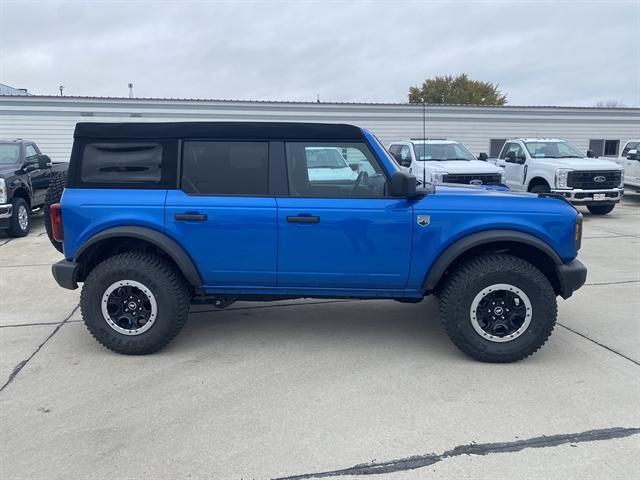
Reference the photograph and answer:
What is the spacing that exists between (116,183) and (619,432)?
3.92m

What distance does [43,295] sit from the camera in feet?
19.7

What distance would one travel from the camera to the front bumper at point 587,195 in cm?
1159

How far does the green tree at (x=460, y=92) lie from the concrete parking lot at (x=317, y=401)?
4632cm

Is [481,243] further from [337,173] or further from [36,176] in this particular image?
[36,176]

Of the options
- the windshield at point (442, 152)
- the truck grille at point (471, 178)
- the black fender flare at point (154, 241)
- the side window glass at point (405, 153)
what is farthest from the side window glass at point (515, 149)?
the black fender flare at point (154, 241)

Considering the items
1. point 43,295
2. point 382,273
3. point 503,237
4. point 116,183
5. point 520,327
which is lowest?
point 43,295

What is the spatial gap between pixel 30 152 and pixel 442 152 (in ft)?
30.8

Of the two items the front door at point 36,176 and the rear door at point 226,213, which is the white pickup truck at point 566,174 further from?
the front door at point 36,176

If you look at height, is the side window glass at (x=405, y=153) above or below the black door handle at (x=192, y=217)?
above

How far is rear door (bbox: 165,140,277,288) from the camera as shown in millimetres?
4004

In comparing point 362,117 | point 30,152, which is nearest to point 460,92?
point 362,117

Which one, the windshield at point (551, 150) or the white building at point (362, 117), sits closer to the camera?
the windshield at point (551, 150)

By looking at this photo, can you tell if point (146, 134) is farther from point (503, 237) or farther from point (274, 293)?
point (503, 237)

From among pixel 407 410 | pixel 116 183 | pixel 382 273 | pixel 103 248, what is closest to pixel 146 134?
pixel 116 183
